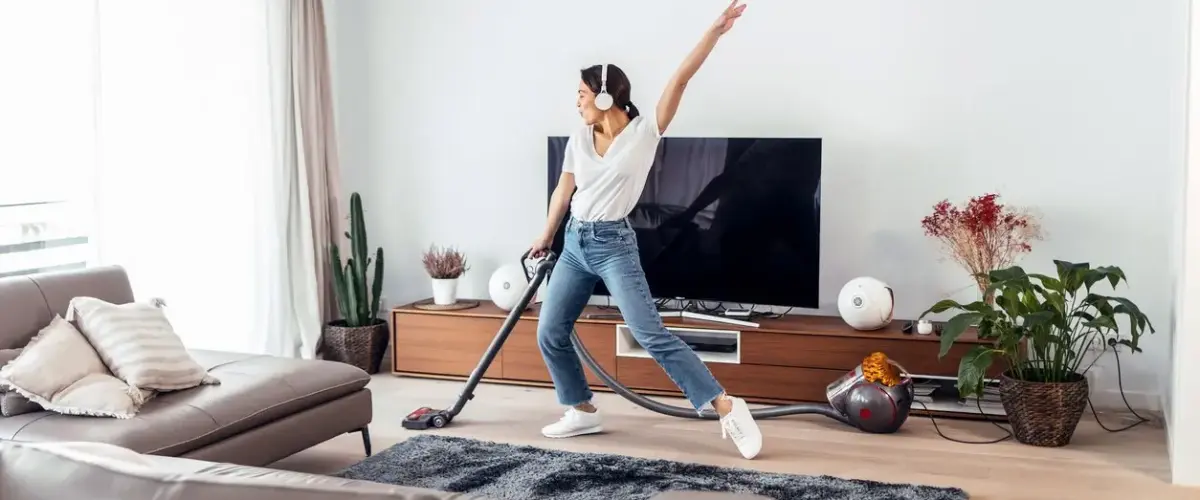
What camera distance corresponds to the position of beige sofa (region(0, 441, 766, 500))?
121 centimetres

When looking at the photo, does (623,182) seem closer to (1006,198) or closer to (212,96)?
(1006,198)

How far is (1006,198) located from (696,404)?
1.76 m

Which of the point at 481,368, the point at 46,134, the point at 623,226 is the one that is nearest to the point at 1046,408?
the point at 623,226

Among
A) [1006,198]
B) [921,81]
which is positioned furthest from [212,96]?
[1006,198]

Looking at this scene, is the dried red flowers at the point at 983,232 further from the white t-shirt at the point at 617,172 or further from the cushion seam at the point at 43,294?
the cushion seam at the point at 43,294

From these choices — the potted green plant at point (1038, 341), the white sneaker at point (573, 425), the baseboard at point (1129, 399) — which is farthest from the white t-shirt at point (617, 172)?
the baseboard at point (1129, 399)

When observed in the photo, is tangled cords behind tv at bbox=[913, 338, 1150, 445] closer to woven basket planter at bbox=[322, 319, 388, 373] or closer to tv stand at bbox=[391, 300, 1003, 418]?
tv stand at bbox=[391, 300, 1003, 418]

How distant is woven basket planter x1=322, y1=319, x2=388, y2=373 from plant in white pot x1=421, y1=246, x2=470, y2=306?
0.35 metres

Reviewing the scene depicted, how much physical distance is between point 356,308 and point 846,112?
244cm

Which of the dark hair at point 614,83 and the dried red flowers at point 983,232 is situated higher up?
the dark hair at point 614,83

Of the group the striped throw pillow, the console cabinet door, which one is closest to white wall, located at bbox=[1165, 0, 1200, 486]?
the console cabinet door

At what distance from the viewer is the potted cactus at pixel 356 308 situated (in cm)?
525

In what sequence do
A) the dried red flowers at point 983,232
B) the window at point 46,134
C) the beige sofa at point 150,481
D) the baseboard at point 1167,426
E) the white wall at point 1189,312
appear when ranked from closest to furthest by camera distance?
the beige sofa at point 150,481, the white wall at point 1189,312, the baseboard at point 1167,426, the window at point 46,134, the dried red flowers at point 983,232

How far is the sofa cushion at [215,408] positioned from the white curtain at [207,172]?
40.3 inches
